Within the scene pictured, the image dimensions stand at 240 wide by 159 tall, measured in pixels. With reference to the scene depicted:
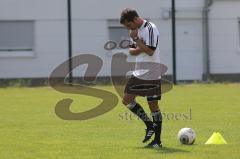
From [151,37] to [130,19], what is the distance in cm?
38

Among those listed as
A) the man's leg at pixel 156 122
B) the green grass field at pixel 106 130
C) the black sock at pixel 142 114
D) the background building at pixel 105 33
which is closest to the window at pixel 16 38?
the background building at pixel 105 33

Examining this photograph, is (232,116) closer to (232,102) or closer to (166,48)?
(232,102)

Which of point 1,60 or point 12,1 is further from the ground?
point 12,1

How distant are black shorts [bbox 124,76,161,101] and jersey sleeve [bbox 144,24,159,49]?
53cm

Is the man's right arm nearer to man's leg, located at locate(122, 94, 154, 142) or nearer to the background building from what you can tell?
man's leg, located at locate(122, 94, 154, 142)

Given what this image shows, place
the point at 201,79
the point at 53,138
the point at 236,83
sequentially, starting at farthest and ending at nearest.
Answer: the point at 201,79 → the point at 236,83 → the point at 53,138

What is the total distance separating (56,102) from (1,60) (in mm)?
10953

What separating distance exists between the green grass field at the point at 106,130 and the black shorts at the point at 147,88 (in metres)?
0.72

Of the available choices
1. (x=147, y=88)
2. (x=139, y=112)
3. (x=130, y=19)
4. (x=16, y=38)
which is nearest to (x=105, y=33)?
(x=16, y=38)

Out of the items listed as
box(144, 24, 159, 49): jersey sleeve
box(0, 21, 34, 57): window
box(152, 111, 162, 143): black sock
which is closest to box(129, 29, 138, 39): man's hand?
box(144, 24, 159, 49): jersey sleeve

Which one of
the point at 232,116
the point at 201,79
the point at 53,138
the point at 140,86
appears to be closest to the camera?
the point at 140,86

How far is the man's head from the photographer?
927cm

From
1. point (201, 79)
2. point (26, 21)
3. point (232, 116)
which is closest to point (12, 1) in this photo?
point (26, 21)

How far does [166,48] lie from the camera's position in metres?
28.5
